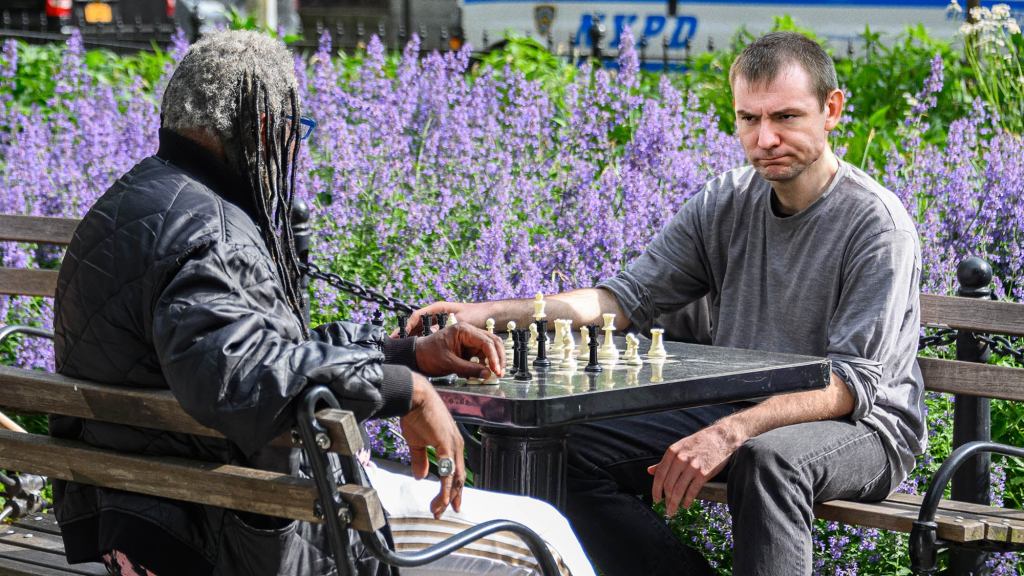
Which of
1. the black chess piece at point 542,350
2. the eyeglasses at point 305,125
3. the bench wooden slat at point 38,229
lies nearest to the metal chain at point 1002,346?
the black chess piece at point 542,350

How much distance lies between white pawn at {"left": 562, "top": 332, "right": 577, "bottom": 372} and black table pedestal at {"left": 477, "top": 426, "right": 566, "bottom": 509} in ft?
0.58

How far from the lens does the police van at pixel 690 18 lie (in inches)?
464

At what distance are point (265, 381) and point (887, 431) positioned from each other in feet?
5.68

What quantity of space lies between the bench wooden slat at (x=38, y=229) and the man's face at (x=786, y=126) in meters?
2.37

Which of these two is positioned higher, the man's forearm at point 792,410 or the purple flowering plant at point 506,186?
the purple flowering plant at point 506,186

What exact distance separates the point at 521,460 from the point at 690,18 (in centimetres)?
1040

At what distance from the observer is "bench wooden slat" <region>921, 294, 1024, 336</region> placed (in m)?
3.74

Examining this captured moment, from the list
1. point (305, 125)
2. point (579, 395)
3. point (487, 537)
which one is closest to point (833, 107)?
point (579, 395)

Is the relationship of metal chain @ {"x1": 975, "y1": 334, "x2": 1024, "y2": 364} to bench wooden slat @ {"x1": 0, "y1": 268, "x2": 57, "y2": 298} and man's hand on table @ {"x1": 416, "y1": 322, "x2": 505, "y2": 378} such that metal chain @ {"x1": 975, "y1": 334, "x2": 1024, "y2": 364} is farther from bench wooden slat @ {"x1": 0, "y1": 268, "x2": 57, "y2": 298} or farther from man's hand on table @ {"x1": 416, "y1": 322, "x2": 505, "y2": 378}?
bench wooden slat @ {"x1": 0, "y1": 268, "x2": 57, "y2": 298}

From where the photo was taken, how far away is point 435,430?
258 cm

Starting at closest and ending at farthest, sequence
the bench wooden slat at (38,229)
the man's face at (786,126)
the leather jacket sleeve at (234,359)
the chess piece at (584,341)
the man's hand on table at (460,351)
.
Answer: the leather jacket sleeve at (234,359), the man's hand on table at (460,351), the chess piece at (584,341), the man's face at (786,126), the bench wooden slat at (38,229)

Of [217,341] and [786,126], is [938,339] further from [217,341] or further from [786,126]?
[217,341]

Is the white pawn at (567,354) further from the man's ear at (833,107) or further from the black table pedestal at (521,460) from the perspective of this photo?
the man's ear at (833,107)

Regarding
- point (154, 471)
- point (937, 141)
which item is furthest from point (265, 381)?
point (937, 141)
